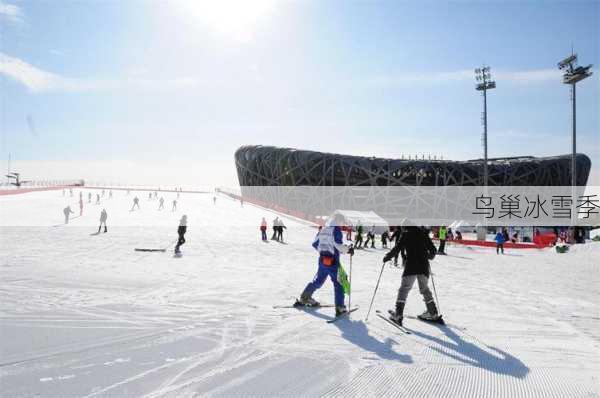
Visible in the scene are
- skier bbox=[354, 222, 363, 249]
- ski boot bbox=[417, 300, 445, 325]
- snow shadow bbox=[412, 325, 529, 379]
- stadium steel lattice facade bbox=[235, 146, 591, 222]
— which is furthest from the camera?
stadium steel lattice facade bbox=[235, 146, 591, 222]

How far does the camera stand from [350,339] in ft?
14.2

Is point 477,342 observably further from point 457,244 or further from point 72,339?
point 457,244

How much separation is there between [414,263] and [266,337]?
212cm

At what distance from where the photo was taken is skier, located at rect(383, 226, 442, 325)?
5094 millimetres

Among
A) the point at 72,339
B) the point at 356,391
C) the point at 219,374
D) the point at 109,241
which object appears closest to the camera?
the point at 356,391

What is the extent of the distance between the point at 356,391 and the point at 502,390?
1.22 meters

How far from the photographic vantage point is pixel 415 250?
5.14m

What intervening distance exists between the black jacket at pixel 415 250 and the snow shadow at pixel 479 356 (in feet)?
2.71

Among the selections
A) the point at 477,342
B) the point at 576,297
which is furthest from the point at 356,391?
the point at 576,297

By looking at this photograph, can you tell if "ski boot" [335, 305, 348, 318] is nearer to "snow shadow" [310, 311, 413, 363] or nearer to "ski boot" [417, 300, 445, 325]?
"snow shadow" [310, 311, 413, 363]

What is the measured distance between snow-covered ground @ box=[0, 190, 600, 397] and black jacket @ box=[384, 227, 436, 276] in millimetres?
722

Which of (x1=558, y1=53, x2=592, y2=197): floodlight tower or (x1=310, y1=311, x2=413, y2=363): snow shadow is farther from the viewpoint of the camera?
(x1=558, y1=53, x2=592, y2=197): floodlight tower

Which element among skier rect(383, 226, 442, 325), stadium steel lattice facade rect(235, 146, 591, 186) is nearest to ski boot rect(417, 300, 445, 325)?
skier rect(383, 226, 442, 325)

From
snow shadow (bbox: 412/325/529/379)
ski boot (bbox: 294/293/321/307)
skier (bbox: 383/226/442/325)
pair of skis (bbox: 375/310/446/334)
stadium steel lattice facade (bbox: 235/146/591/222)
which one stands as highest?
stadium steel lattice facade (bbox: 235/146/591/222)
